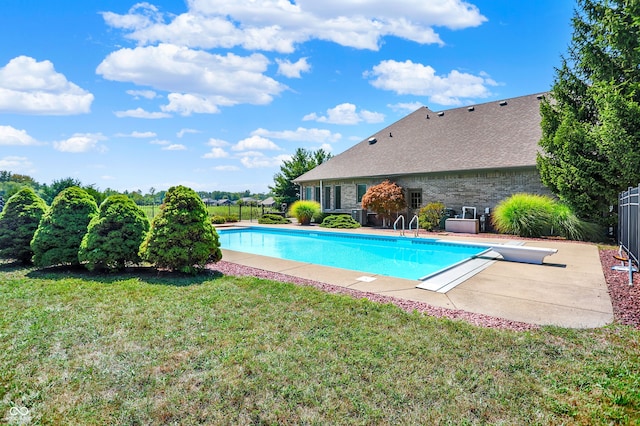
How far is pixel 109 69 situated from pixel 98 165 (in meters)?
14.8

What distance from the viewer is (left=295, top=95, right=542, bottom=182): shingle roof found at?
48.3ft

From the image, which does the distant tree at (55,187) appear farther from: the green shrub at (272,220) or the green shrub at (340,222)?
the green shrub at (340,222)

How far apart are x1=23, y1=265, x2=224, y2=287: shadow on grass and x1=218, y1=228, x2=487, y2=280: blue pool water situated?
154 inches

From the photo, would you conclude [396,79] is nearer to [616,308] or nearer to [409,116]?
[409,116]

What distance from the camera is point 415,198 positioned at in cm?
1720

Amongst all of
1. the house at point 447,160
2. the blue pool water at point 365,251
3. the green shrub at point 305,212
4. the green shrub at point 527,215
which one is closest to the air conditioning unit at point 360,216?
the house at point 447,160

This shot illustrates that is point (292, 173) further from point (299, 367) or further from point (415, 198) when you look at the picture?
point (299, 367)

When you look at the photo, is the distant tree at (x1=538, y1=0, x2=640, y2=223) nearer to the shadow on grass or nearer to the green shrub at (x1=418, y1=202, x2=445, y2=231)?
the green shrub at (x1=418, y1=202, x2=445, y2=231)

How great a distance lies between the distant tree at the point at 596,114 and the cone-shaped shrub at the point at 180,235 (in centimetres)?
1145

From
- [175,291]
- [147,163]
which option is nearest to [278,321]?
[175,291]

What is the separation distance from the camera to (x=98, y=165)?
23984 millimetres

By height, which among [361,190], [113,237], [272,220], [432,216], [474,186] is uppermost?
[361,190]

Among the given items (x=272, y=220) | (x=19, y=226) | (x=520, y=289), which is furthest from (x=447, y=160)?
(x=19, y=226)

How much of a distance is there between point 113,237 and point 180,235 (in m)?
1.36
